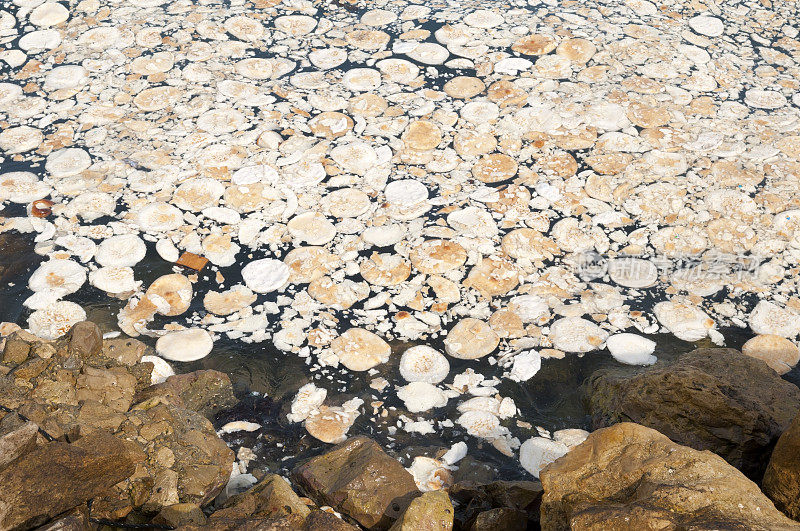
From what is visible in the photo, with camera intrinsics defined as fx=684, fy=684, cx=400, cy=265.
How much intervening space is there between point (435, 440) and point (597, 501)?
863 mm

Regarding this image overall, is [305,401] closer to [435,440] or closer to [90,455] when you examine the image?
[435,440]

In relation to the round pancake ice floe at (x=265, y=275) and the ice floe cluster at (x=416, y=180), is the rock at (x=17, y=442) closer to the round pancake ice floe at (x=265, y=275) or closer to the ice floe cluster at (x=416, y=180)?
the ice floe cluster at (x=416, y=180)

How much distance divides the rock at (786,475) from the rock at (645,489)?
5.9 inches

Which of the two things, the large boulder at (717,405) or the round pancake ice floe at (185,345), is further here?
the round pancake ice floe at (185,345)

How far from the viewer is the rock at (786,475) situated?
1.51 meters

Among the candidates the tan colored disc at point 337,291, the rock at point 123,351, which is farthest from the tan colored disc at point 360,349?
the rock at point 123,351

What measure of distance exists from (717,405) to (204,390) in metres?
1.70

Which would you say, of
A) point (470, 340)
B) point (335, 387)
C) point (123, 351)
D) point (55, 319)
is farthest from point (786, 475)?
point (55, 319)

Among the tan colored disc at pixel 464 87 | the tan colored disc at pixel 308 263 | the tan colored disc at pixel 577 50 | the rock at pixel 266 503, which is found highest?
Answer: the tan colored disc at pixel 577 50

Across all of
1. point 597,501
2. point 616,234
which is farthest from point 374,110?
point 597,501

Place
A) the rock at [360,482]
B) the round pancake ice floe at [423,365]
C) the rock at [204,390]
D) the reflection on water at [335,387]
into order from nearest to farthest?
the rock at [360,482] → the reflection on water at [335,387] → the rock at [204,390] → the round pancake ice floe at [423,365]

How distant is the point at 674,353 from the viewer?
8.73 feet

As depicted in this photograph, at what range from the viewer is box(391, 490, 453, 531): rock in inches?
66.7

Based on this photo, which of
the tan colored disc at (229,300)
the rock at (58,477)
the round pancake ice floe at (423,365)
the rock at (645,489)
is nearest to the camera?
the rock at (645,489)
